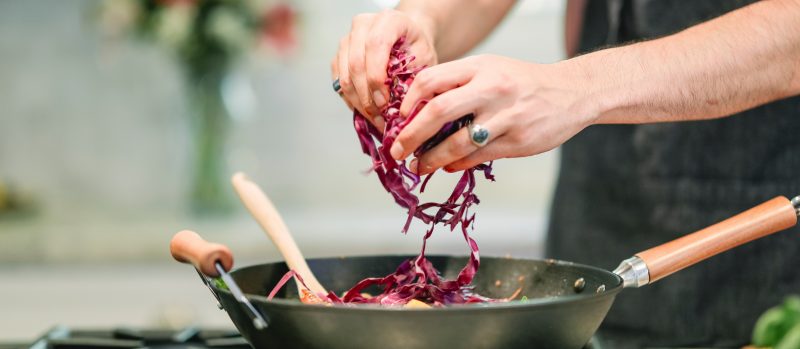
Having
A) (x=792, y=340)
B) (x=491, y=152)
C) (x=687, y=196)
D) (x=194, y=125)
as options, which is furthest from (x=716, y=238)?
(x=194, y=125)

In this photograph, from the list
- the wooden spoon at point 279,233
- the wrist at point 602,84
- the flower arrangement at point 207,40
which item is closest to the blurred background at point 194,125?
the flower arrangement at point 207,40

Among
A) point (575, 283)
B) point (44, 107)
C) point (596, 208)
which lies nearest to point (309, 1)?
point (44, 107)

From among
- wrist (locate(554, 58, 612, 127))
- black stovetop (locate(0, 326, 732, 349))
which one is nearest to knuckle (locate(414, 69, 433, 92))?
wrist (locate(554, 58, 612, 127))

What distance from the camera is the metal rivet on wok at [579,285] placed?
0.93 m

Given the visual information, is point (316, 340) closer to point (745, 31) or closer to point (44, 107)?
point (745, 31)

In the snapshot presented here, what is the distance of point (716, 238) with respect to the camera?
2.98ft

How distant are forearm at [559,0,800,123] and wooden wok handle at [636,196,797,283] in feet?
0.42

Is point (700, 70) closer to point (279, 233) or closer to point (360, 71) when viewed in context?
point (360, 71)

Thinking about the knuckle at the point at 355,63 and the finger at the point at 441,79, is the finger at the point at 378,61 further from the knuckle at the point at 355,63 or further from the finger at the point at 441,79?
the finger at the point at 441,79

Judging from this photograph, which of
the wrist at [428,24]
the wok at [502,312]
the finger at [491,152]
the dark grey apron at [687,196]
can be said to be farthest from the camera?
the dark grey apron at [687,196]

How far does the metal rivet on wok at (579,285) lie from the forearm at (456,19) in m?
0.49

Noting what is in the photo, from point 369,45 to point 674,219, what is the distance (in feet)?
2.36

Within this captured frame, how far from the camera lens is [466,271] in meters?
0.94

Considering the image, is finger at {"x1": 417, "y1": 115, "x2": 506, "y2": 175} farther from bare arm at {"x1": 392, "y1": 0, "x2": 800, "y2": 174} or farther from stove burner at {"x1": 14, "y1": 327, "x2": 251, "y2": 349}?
stove burner at {"x1": 14, "y1": 327, "x2": 251, "y2": 349}
